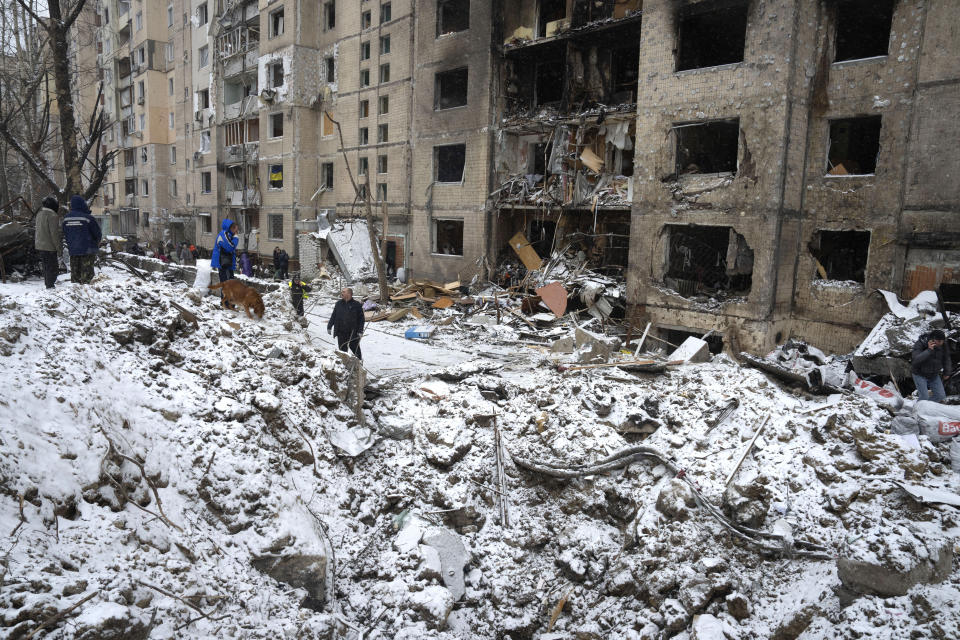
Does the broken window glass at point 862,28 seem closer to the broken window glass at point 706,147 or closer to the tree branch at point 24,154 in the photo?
the broken window glass at point 706,147

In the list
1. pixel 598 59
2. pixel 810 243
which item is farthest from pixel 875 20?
pixel 598 59

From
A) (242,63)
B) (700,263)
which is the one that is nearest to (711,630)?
(700,263)

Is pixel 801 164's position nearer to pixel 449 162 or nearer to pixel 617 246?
pixel 617 246

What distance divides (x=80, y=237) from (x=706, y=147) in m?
15.3

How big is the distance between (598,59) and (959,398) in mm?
14556

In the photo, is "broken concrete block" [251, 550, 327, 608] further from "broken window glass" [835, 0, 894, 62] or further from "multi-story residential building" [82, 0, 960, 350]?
"broken window glass" [835, 0, 894, 62]

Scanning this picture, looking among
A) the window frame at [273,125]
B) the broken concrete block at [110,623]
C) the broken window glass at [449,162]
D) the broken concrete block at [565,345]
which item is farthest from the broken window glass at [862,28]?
the window frame at [273,125]

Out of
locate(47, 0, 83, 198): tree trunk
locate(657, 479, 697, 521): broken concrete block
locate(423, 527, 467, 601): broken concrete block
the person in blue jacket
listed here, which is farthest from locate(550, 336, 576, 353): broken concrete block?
locate(47, 0, 83, 198): tree trunk

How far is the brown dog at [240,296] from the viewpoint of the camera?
951 centimetres

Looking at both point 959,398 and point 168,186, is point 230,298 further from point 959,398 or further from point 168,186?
point 168,186

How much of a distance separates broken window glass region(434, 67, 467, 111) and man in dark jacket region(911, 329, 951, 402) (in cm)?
1801

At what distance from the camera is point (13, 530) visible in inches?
177

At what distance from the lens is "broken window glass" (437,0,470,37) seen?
73.0 ft

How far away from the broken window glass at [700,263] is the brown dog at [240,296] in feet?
36.1
